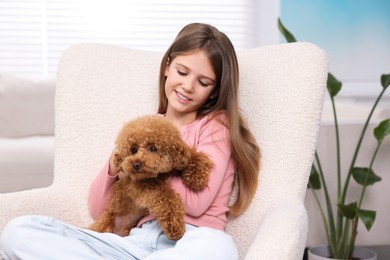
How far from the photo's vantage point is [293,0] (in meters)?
2.85

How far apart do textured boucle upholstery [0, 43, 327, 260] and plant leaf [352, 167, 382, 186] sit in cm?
80

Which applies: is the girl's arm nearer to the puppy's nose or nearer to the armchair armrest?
the puppy's nose

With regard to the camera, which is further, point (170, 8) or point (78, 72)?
point (170, 8)

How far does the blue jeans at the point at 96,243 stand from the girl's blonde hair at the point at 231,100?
7.2 inches

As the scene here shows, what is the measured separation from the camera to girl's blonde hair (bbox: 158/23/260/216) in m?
1.40

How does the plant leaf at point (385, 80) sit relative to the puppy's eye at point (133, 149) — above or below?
below

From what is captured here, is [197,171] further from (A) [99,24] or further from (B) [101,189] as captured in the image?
(A) [99,24]

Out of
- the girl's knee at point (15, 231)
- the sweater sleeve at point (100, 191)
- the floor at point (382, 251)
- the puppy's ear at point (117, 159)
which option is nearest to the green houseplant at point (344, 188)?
the floor at point (382, 251)

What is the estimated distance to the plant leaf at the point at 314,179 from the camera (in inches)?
83.9

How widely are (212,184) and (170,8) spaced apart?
187cm

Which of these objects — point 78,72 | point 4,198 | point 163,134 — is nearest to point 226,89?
point 163,134

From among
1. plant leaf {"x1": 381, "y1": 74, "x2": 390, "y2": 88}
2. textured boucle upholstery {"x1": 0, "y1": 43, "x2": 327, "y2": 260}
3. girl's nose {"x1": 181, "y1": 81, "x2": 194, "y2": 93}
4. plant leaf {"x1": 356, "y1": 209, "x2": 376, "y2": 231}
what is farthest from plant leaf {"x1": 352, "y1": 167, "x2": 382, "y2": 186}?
girl's nose {"x1": 181, "y1": 81, "x2": 194, "y2": 93}

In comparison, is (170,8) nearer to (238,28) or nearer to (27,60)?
(238,28)

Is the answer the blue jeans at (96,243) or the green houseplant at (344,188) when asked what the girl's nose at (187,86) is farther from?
the green houseplant at (344,188)
